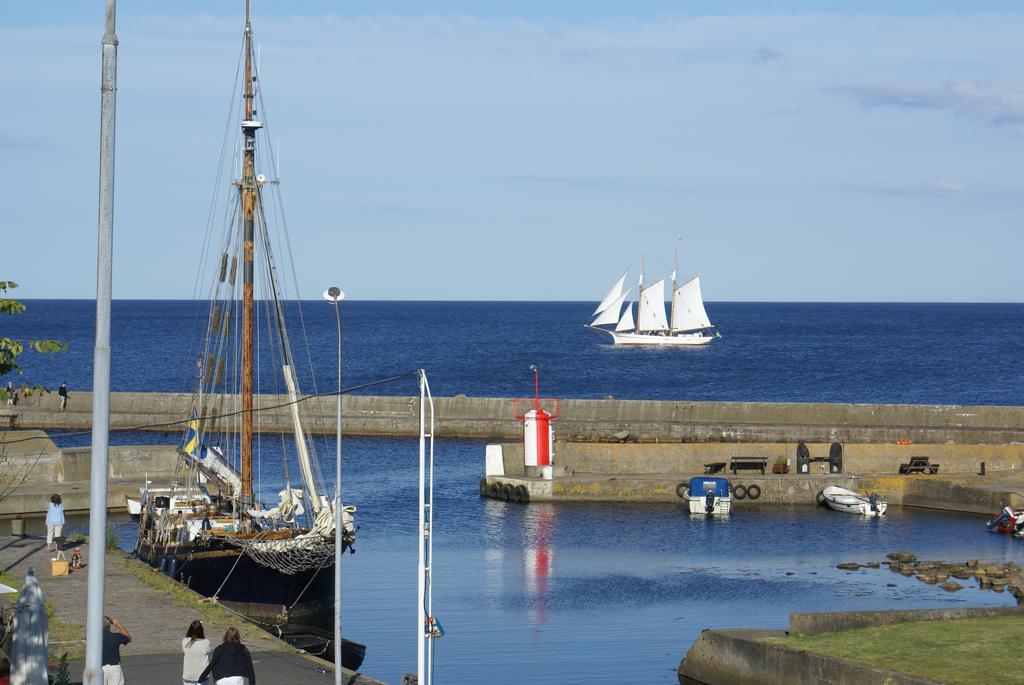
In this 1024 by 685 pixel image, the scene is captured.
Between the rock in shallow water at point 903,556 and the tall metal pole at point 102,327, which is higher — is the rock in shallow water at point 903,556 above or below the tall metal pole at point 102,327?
below

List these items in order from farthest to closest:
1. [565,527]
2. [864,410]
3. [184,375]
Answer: [184,375]
[864,410]
[565,527]

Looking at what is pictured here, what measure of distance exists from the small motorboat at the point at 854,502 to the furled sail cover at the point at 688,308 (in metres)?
132

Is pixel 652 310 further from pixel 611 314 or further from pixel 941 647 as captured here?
pixel 941 647

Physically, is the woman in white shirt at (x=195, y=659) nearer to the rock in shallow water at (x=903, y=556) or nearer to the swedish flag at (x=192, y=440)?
the swedish flag at (x=192, y=440)

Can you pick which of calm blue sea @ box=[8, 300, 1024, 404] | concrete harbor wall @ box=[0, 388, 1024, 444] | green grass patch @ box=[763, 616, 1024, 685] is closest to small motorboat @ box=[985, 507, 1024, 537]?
concrete harbor wall @ box=[0, 388, 1024, 444]

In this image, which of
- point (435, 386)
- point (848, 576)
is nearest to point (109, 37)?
point (848, 576)

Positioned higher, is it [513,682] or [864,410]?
[864,410]

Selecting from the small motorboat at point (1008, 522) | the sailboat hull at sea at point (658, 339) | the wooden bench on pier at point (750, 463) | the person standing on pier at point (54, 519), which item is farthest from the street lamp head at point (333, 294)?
the sailboat hull at sea at point (658, 339)

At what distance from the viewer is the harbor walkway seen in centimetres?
2014

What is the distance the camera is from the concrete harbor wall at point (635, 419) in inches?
2494

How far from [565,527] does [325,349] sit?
12229 centimetres

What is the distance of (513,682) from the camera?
2534cm

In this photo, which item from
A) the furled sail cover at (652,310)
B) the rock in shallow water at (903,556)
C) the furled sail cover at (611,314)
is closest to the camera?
the rock in shallow water at (903,556)

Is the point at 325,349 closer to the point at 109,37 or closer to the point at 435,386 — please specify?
the point at 435,386
